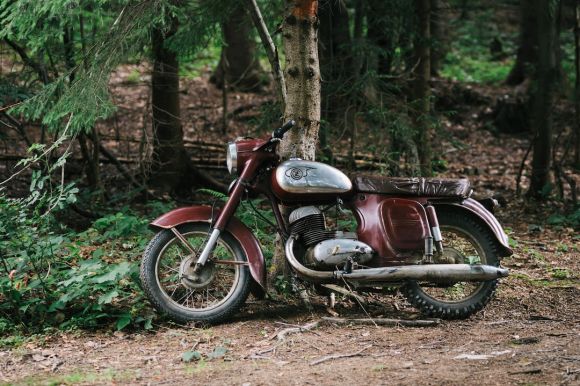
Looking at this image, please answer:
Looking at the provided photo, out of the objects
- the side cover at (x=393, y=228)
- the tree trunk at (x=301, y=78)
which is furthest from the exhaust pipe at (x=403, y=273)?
the tree trunk at (x=301, y=78)

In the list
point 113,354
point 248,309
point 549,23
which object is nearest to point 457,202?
point 248,309

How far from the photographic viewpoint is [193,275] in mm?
5562

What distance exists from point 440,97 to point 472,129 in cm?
125

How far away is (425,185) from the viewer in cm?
573

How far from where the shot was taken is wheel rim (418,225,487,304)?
575 cm

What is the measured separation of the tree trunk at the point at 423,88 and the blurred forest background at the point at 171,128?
3 centimetres

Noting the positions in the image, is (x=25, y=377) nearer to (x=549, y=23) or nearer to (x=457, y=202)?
(x=457, y=202)

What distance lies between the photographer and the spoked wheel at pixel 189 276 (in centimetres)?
545

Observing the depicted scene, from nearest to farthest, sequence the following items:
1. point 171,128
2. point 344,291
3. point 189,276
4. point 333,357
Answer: point 333,357
point 189,276
point 344,291
point 171,128

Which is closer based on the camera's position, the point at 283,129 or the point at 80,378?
the point at 80,378

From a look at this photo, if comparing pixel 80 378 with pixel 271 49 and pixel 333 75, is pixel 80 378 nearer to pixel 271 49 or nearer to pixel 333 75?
pixel 271 49

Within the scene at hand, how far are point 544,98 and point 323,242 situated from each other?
6930 millimetres

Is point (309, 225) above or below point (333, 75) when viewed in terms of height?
below

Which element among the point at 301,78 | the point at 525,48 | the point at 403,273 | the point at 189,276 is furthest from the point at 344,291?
the point at 525,48
